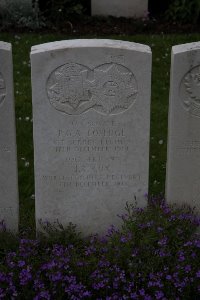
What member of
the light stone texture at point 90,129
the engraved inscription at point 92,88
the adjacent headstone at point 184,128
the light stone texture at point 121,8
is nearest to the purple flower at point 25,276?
the light stone texture at point 90,129

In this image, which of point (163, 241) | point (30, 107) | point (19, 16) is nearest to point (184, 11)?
point (19, 16)

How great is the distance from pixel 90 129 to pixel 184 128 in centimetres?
73

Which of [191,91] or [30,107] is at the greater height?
[191,91]

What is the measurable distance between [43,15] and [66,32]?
107 centimetres

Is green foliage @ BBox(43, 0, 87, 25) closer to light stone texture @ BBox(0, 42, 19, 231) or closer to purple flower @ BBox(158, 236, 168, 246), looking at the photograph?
light stone texture @ BBox(0, 42, 19, 231)

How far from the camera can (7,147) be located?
4.99 m

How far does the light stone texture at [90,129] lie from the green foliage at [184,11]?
650cm

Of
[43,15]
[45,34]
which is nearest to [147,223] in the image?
[45,34]

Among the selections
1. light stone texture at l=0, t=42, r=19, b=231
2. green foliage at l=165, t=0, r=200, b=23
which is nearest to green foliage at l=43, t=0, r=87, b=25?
green foliage at l=165, t=0, r=200, b=23

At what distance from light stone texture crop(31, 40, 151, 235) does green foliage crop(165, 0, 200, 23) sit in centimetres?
650

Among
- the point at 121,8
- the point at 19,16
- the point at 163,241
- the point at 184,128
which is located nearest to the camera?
the point at 163,241

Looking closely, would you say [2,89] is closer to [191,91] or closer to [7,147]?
[7,147]

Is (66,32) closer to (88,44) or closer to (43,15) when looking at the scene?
(43,15)

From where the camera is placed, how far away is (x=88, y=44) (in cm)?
477
